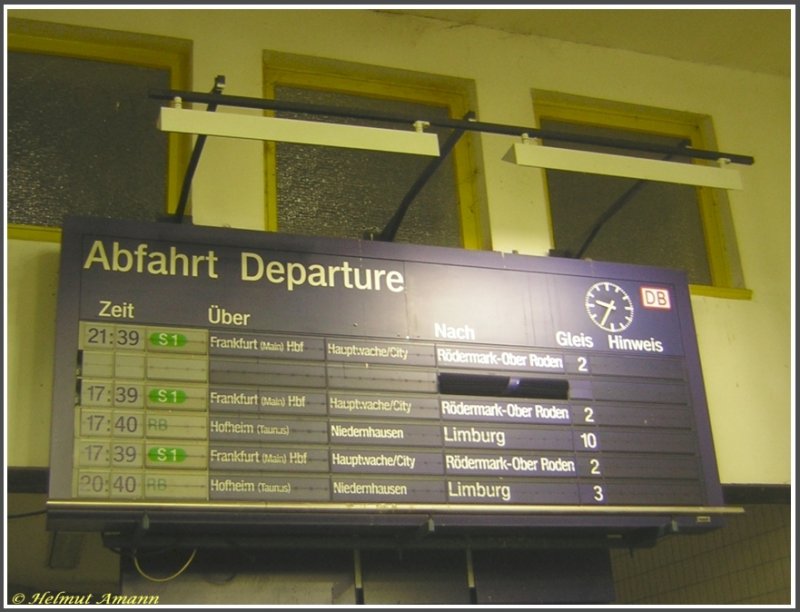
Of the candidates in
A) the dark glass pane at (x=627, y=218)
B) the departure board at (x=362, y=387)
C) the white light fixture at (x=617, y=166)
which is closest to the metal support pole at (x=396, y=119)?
the white light fixture at (x=617, y=166)

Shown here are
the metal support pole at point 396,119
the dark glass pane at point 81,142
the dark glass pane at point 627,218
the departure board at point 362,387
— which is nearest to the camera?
the departure board at point 362,387

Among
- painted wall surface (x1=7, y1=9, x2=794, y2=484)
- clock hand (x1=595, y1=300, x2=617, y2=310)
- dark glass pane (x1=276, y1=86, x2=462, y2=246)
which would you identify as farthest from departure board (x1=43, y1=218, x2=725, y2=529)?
dark glass pane (x1=276, y1=86, x2=462, y2=246)

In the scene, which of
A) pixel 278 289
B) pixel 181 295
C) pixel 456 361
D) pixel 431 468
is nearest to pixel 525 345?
pixel 456 361

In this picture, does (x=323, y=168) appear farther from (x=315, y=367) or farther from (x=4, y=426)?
(x=4, y=426)

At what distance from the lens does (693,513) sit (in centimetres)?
393

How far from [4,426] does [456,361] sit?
4.76 ft

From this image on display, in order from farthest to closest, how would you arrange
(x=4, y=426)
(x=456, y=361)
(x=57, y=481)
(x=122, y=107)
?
(x=122, y=107) → (x=456, y=361) → (x=4, y=426) → (x=57, y=481)

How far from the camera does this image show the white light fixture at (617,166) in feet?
12.9

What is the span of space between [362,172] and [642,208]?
1.25 meters

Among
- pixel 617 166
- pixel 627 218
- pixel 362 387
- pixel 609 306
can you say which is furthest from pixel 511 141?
pixel 362 387

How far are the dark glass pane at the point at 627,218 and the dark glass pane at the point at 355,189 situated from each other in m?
0.49

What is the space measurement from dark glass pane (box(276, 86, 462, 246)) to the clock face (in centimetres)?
65

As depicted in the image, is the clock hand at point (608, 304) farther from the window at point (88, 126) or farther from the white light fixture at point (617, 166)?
the window at point (88, 126)

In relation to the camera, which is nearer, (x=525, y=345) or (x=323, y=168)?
(x=525, y=345)
